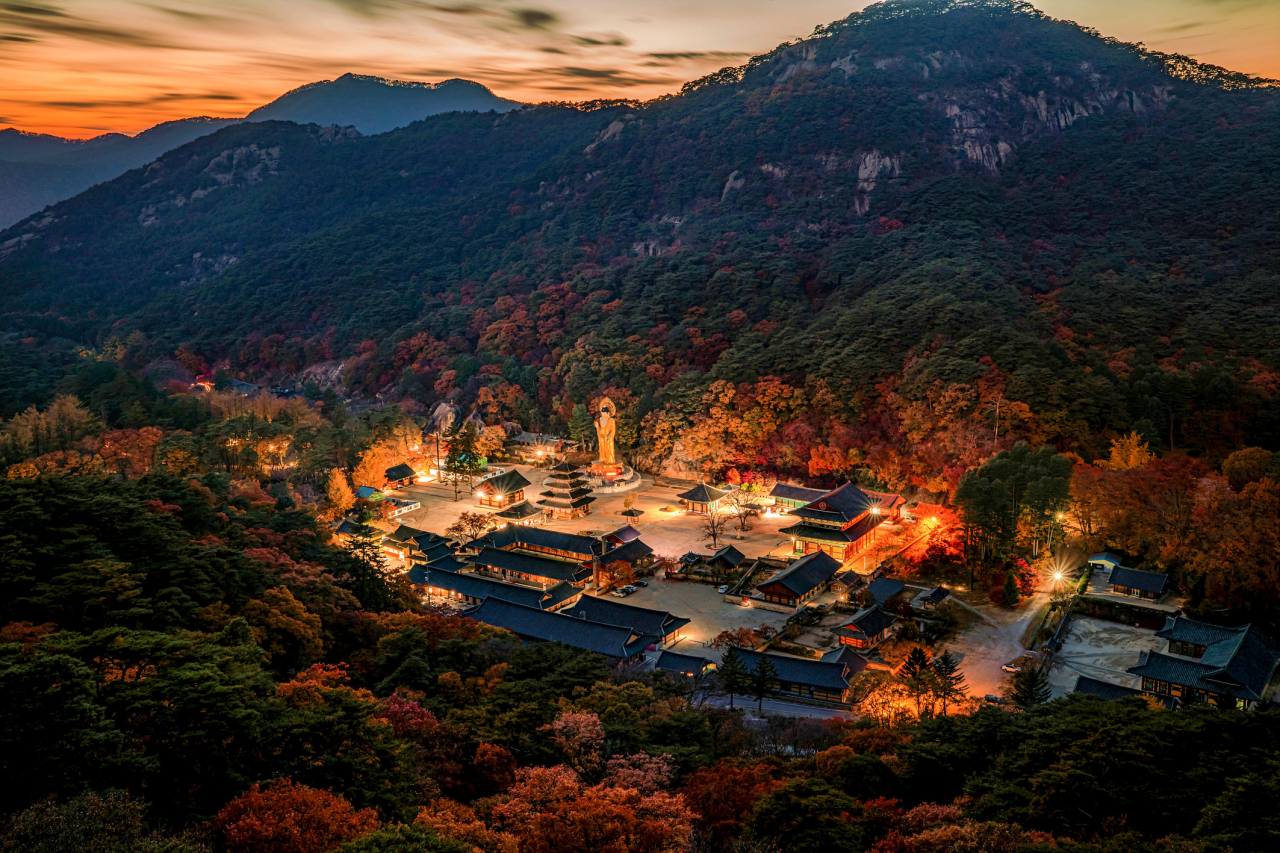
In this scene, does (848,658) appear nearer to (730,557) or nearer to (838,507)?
(730,557)

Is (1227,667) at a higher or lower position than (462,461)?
higher

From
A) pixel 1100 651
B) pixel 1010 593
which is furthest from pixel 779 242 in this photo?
pixel 1100 651

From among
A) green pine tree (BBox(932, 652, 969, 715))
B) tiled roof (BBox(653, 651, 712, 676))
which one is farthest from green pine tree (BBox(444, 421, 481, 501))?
green pine tree (BBox(932, 652, 969, 715))

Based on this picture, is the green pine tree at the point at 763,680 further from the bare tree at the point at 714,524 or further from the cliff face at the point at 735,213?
the cliff face at the point at 735,213

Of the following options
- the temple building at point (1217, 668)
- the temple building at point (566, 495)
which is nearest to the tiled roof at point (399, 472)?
the temple building at point (566, 495)

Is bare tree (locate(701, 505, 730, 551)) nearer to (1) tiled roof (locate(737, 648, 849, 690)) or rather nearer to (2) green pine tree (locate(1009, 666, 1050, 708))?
(1) tiled roof (locate(737, 648, 849, 690))
